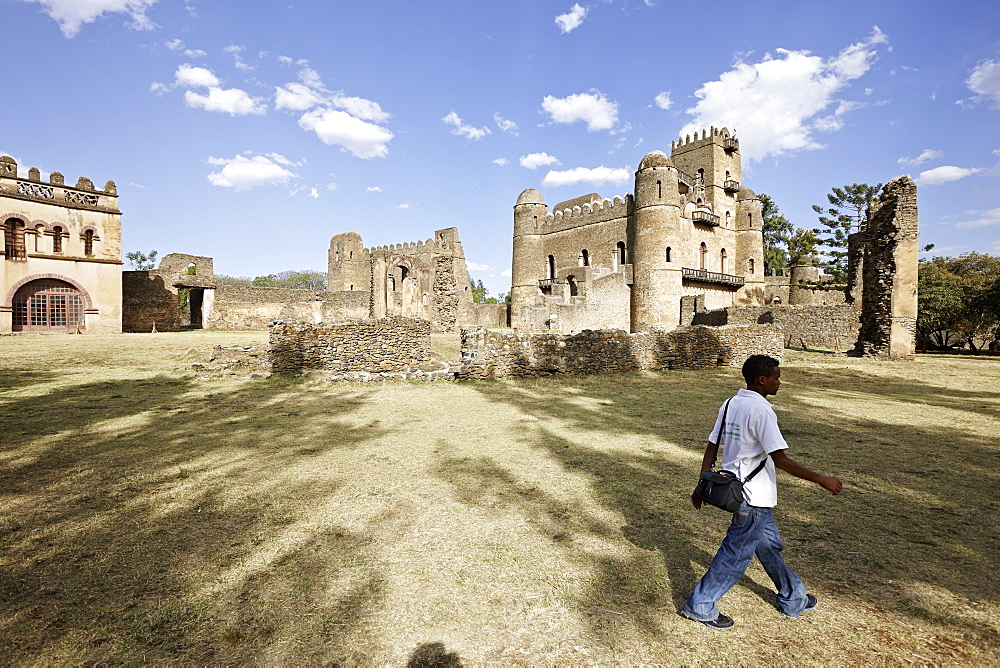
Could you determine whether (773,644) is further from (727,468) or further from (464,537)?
(464,537)

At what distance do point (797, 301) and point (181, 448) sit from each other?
43.7 m

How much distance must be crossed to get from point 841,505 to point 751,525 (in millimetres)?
2371

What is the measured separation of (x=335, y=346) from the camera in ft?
38.4

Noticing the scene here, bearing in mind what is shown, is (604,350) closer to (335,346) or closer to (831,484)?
(335,346)

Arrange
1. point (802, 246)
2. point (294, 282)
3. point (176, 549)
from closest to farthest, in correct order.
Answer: point (176, 549), point (802, 246), point (294, 282)

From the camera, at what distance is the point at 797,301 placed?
1483 inches

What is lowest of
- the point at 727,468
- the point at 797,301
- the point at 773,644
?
the point at 773,644

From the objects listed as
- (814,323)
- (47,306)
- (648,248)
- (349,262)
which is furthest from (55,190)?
(814,323)

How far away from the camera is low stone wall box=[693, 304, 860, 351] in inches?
874

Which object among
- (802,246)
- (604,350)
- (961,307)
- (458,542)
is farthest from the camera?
(802,246)

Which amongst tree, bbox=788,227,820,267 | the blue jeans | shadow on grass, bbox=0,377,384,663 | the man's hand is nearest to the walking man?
the blue jeans

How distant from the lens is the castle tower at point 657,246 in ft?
101

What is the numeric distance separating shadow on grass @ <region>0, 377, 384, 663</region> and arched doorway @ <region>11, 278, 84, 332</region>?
22343 millimetres

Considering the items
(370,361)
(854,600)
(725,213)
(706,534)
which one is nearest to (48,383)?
(370,361)
